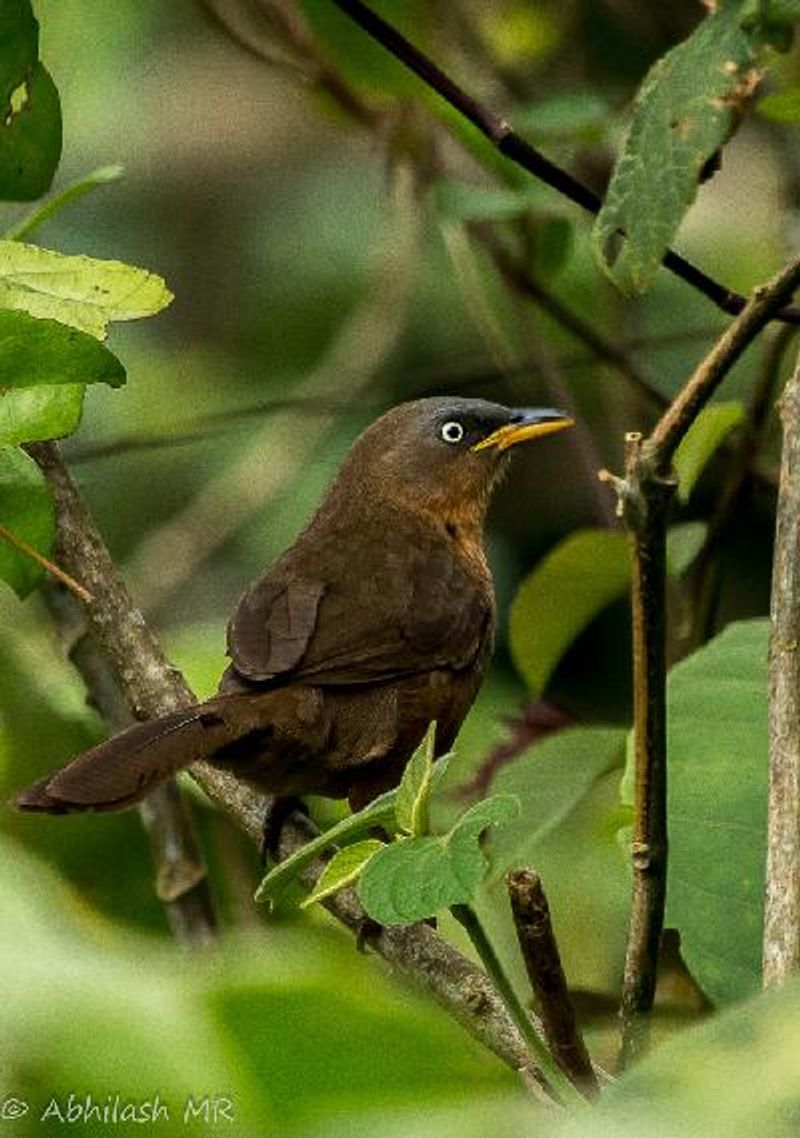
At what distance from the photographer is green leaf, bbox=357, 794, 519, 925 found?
1464 millimetres

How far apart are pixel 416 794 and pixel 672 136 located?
44.5 inches

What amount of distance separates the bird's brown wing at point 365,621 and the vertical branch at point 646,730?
1.34 m

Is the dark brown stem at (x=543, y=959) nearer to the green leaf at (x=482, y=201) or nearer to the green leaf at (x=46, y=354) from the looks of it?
the green leaf at (x=46, y=354)

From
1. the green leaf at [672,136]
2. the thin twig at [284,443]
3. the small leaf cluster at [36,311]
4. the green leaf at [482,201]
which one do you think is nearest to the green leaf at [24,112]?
the small leaf cluster at [36,311]

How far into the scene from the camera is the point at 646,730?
1.78 metres

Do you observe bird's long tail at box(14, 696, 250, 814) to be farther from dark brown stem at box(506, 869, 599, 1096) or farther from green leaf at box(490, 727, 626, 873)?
dark brown stem at box(506, 869, 599, 1096)

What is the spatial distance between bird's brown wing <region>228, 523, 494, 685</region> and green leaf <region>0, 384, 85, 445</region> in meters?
1.16

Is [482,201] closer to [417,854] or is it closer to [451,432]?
[451,432]

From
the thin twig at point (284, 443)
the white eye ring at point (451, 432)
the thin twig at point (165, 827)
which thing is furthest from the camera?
the thin twig at point (284, 443)

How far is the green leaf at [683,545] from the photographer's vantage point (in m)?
3.46

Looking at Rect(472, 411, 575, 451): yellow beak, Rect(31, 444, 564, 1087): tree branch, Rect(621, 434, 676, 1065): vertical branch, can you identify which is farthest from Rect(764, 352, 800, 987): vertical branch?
Rect(472, 411, 575, 451): yellow beak

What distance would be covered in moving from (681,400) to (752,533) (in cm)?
386

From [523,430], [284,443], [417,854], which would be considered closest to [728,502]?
[523,430]

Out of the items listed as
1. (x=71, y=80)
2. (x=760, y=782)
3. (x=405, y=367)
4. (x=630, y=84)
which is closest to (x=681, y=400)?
(x=760, y=782)
